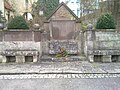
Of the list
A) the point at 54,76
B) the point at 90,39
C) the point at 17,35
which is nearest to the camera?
the point at 54,76

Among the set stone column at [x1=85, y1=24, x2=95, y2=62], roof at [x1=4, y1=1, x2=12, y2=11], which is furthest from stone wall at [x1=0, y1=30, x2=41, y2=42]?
roof at [x1=4, y1=1, x2=12, y2=11]

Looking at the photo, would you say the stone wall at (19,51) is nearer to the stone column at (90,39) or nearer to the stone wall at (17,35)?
the stone wall at (17,35)

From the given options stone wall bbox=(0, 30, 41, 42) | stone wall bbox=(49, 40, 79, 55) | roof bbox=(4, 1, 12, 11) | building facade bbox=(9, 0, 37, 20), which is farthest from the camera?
building facade bbox=(9, 0, 37, 20)

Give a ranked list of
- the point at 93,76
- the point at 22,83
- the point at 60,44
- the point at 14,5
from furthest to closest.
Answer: the point at 14,5 → the point at 60,44 → the point at 93,76 → the point at 22,83

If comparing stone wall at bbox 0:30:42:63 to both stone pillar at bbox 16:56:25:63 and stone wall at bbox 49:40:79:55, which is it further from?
stone wall at bbox 49:40:79:55

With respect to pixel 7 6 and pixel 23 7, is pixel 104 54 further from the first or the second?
pixel 23 7

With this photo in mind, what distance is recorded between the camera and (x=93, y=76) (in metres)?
8.94

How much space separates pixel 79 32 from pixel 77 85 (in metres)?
8.40

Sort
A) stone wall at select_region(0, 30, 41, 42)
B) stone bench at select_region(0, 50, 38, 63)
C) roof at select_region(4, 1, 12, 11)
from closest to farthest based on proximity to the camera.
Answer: stone bench at select_region(0, 50, 38, 63) < stone wall at select_region(0, 30, 41, 42) < roof at select_region(4, 1, 12, 11)

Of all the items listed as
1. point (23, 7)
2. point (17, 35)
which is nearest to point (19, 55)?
point (17, 35)

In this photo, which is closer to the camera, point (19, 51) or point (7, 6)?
point (19, 51)

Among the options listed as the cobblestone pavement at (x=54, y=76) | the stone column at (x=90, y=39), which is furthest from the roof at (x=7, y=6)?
the cobblestone pavement at (x=54, y=76)

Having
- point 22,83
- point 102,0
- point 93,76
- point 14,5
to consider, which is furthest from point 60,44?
point 14,5

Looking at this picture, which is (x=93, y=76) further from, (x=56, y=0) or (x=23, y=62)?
(x=56, y=0)
